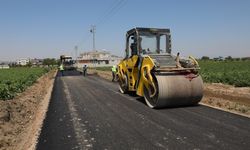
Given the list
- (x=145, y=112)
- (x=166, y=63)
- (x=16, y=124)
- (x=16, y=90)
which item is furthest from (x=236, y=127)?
(x=16, y=90)

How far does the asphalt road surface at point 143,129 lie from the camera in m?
7.06

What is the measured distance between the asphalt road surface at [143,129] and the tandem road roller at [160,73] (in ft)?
1.41

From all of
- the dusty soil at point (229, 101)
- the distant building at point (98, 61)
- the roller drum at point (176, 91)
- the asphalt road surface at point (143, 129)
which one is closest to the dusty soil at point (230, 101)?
the dusty soil at point (229, 101)

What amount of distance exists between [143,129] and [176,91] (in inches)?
136

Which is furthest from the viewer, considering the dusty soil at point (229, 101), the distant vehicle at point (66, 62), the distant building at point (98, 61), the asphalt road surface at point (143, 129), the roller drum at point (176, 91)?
the distant building at point (98, 61)

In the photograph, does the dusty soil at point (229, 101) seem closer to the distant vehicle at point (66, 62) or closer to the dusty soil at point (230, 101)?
the dusty soil at point (230, 101)

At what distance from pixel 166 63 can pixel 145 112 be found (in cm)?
262

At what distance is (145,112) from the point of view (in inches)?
430

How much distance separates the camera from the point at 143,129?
8.41 m

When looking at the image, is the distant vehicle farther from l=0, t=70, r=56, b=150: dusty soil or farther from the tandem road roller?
the tandem road roller

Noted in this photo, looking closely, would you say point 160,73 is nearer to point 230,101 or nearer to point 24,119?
point 230,101

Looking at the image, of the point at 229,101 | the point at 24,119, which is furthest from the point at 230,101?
the point at 24,119

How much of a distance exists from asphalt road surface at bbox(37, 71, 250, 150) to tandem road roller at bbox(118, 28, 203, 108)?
17.0 inches

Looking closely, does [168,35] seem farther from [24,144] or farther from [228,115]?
[24,144]
